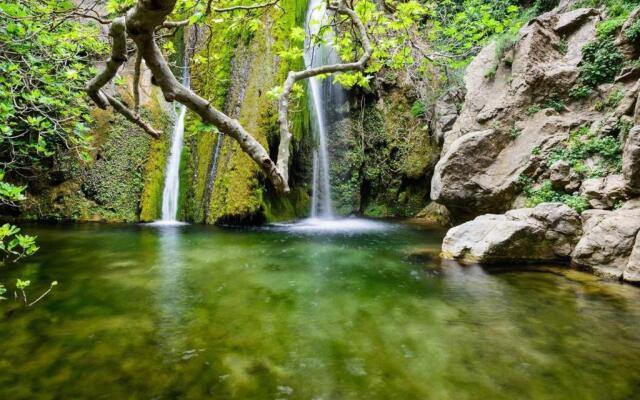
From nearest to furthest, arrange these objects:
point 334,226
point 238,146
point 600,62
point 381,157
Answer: point 600,62
point 238,146
point 334,226
point 381,157

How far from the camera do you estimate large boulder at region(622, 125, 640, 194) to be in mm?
5613

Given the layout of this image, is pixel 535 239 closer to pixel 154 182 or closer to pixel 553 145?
pixel 553 145

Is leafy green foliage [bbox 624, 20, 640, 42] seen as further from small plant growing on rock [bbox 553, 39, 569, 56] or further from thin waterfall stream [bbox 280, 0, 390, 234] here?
thin waterfall stream [bbox 280, 0, 390, 234]

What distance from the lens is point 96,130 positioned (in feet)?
39.6

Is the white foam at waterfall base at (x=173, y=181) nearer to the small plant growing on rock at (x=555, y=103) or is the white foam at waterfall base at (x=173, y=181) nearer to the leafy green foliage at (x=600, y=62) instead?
the small plant growing on rock at (x=555, y=103)

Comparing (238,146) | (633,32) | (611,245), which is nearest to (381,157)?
(238,146)

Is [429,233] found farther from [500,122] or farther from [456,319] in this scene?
[456,319]

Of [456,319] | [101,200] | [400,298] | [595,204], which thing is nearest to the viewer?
[456,319]

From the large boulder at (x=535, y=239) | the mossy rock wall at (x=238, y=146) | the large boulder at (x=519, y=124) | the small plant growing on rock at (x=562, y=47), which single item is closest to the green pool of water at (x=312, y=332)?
the large boulder at (x=535, y=239)

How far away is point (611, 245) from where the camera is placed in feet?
18.4

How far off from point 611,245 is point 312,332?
489cm

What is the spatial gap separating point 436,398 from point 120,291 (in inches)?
166

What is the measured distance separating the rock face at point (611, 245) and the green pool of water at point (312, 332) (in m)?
0.37

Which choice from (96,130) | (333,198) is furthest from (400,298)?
(96,130)
